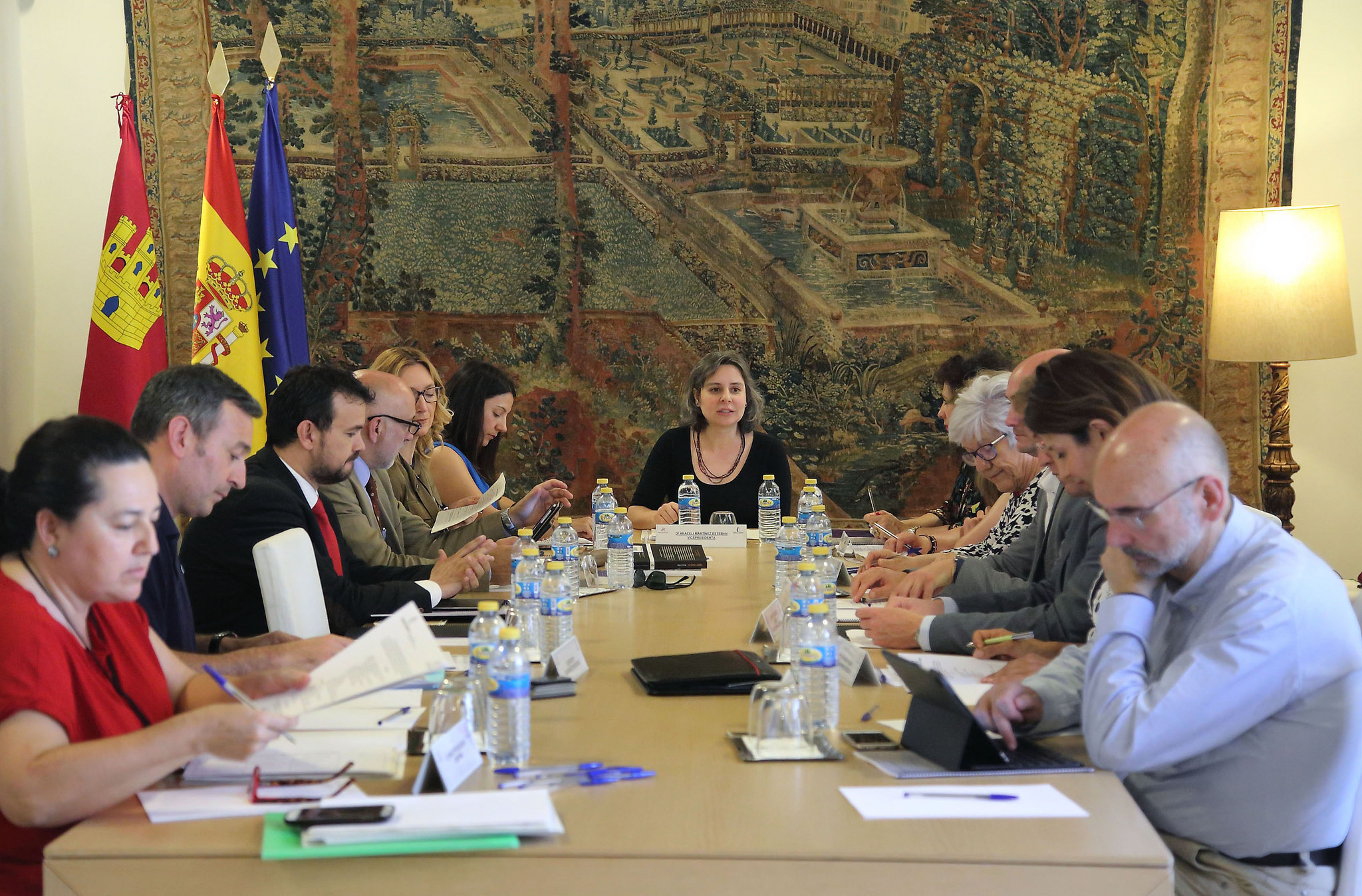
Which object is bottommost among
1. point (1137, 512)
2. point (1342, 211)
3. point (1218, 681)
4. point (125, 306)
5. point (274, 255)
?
point (1218, 681)

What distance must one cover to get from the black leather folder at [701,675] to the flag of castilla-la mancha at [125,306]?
147 inches

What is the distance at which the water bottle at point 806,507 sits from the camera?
407cm

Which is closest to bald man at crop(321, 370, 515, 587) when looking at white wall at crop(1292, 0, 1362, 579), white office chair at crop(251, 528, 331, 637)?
white office chair at crop(251, 528, 331, 637)

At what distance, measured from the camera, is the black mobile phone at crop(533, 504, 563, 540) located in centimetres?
388

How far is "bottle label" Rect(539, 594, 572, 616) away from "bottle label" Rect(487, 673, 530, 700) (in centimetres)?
74

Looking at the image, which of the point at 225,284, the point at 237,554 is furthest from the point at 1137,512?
the point at 225,284

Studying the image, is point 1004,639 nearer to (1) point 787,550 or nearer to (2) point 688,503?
(1) point 787,550

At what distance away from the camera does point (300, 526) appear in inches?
117

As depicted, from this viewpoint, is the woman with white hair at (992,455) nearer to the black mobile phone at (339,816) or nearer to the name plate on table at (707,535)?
the name plate on table at (707,535)

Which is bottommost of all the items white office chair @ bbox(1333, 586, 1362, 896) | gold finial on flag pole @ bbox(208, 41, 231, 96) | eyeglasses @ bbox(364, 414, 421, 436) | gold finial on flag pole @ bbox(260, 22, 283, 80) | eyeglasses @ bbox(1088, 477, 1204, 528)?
white office chair @ bbox(1333, 586, 1362, 896)

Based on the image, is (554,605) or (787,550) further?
(787,550)

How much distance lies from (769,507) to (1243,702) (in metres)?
2.84

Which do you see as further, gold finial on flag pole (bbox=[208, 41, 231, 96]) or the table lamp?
gold finial on flag pole (bbox=[208, 41, 231, 96])

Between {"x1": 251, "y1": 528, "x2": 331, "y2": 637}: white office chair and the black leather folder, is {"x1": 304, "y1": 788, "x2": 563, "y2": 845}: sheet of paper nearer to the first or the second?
the black leather folder
